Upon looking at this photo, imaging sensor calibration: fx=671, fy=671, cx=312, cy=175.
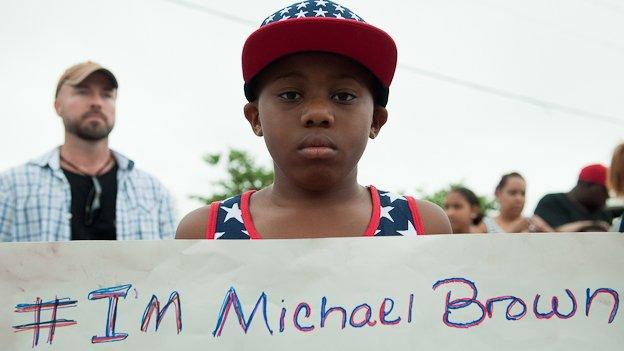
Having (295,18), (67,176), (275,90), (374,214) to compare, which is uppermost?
(67,176)

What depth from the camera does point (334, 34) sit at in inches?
55.9

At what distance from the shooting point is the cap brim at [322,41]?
55.8 inches

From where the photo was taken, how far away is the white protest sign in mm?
1231

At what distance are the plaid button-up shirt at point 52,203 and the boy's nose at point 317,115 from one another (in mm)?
2078

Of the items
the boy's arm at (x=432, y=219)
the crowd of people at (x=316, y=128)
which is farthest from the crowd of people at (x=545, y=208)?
the crowd of people at (x=316, y=128)

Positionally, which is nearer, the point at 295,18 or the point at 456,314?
the point at 456,314

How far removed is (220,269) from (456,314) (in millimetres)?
456

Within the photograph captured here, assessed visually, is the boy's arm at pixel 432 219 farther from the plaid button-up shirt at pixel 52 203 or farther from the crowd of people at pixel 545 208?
the crowd of people at pixel 545 208

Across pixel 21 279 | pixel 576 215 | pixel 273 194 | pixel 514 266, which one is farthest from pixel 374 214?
pixel 576 215

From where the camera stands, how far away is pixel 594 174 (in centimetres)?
464

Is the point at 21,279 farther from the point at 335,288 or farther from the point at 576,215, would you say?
the point at 576,215

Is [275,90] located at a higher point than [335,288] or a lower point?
higher

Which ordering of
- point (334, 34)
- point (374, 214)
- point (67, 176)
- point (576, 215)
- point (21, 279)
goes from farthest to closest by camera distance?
point (576, 215)
point (67, 176)
point (374, 214)
point (334, 34)
point (21, 279)

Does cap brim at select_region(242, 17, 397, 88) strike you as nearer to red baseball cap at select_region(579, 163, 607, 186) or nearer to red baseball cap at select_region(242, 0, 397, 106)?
red baseball cap at select_region(242, 0, 397, 106)
